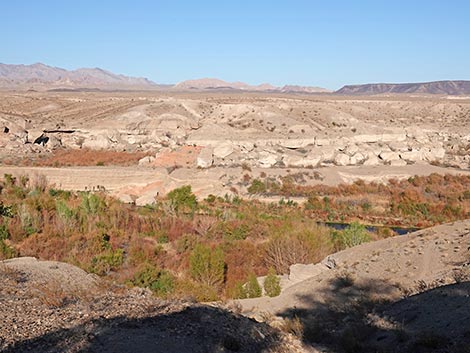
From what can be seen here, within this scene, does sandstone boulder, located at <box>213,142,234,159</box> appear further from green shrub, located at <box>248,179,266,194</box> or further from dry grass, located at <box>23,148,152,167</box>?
green shrub, located at <box>248,179,266,194</box>

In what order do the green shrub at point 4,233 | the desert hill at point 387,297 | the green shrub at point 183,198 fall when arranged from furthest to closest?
the green shrub at point 183,198 < the green shrub at point 4,233 < the desert hill at point 387,297

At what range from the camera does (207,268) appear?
18188 mm

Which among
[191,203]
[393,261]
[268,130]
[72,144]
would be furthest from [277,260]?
[268,130]

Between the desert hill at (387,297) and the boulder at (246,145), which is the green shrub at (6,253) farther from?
the boulder at (246,145)

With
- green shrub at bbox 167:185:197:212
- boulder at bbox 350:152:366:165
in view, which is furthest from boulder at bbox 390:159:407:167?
green shrub at bbox 167:185:197:212

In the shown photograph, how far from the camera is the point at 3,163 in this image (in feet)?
132

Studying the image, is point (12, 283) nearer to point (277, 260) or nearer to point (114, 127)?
point (277, 260)

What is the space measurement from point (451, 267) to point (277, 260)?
7464mm

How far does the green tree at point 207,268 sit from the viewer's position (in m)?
18.0

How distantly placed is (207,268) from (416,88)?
176642mm

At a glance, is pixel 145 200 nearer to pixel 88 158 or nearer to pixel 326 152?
pixel 88 158

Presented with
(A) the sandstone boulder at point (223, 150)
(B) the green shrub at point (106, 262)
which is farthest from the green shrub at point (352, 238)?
(A) the sandstone boulder at point (223, 150)

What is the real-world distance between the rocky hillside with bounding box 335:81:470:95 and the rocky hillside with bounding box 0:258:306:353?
173 metres

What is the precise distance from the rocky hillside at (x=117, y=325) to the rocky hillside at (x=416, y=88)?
172911 millimetres
